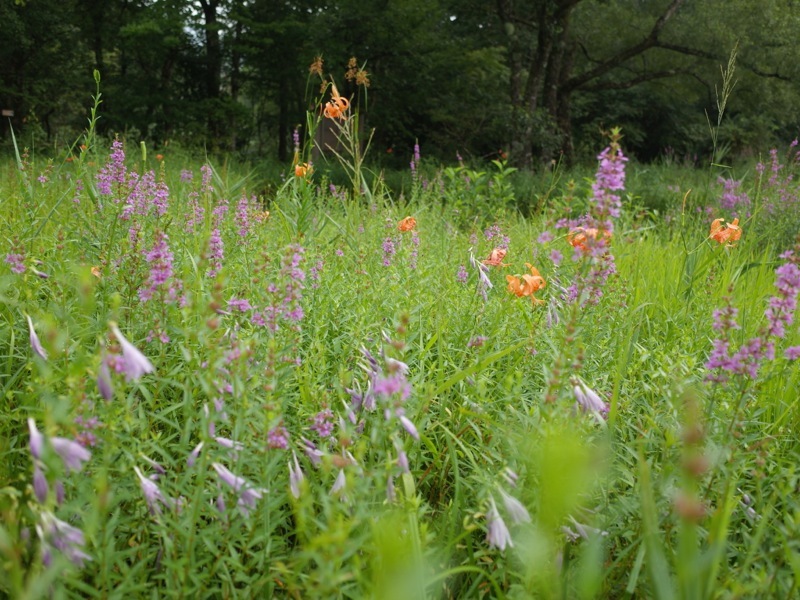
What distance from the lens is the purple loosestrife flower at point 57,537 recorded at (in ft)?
3.19

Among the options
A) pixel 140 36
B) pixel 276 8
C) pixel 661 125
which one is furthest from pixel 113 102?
pixel 661 125

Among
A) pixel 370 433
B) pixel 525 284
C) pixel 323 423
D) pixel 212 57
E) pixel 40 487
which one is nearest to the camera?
pixel 40 487

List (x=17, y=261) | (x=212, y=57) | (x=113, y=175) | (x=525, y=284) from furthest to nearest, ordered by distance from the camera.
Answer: (x=212, y=57) → (x=113, y=175) → (x=525, y=284) → (x=17, y=261)

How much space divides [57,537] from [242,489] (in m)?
0.33

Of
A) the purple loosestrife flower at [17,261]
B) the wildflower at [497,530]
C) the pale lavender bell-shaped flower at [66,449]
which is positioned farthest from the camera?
the purple loosestrife flower at [17,261]

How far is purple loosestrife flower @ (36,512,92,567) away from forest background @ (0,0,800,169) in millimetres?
14281

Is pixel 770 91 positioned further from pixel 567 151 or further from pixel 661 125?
pixel 661 125

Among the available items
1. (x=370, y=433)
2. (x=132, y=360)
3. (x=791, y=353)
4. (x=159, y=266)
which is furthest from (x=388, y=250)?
(x=132, y=360)

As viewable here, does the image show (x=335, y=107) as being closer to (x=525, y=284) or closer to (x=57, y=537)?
(x=525, y=284)

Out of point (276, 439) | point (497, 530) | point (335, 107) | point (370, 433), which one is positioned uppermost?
point (335, 107)

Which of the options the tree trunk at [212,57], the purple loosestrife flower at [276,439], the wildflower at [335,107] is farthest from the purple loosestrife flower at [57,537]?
the tree trunk at [212,57]

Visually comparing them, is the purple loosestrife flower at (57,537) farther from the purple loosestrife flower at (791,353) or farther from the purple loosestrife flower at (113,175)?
the purple loosestrife flower at (113,175)

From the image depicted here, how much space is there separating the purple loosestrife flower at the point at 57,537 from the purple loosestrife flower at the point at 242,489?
0.28 metres

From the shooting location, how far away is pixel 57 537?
100cm
